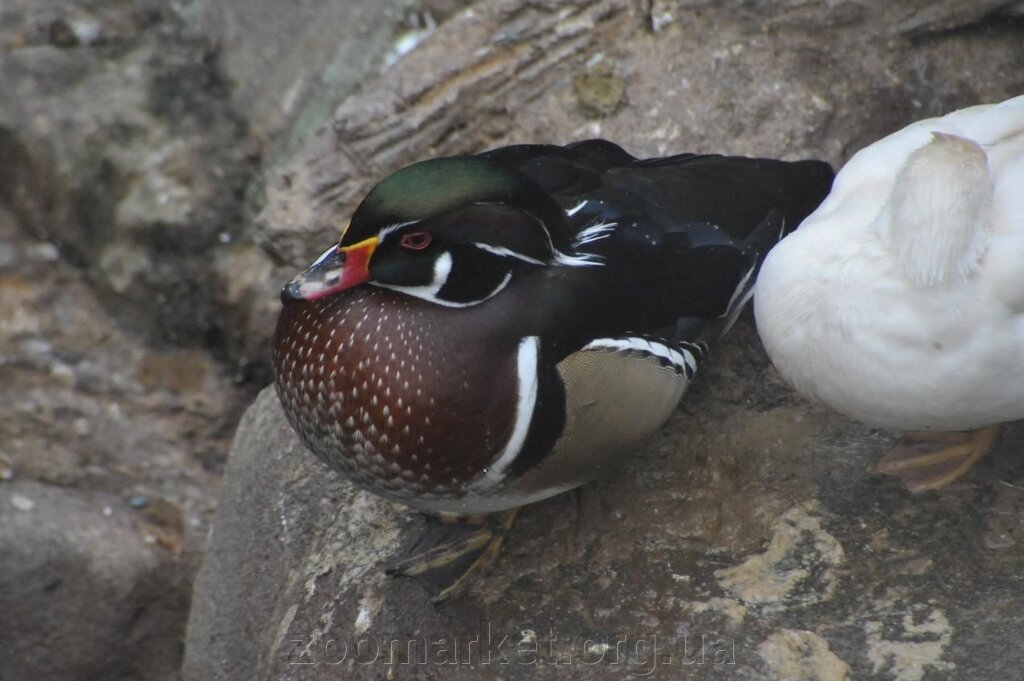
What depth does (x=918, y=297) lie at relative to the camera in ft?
7.59

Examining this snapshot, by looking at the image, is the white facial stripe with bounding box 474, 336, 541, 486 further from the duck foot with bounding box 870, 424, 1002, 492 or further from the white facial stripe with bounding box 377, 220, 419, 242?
the duck foot with bounding box 870, 424, 1002, 492

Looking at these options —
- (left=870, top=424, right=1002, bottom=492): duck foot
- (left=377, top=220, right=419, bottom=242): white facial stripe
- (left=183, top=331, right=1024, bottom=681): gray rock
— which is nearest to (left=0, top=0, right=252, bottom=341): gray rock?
(left=183, top=331, right=1024, bottom=681): gray rock

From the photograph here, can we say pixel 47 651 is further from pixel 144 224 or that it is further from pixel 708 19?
pixel 708 19

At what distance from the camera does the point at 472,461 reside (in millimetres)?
2492

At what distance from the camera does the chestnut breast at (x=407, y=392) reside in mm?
2477

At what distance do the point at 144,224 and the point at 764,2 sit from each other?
219cm

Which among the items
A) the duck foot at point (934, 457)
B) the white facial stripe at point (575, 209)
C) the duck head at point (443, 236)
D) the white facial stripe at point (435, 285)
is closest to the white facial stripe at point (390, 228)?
the duck head at point (443, 236)

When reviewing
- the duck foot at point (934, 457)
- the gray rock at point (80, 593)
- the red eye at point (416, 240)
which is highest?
the red eye at point (416, 240)

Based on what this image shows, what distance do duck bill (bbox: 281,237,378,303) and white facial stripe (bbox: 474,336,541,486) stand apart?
36 centimetres

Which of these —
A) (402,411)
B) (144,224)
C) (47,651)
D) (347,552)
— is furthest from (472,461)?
(144,224)

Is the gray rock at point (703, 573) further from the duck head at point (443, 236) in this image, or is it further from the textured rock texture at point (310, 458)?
the duck head at point (443, 236)

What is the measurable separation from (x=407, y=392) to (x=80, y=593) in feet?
5.98

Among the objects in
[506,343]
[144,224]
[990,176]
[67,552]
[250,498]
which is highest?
[990,176]

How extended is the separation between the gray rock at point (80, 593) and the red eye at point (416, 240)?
1928 mm
